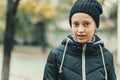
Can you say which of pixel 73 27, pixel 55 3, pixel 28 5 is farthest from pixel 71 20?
pixel 55 3

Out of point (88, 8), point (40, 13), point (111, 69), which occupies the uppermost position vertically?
point (40, 13)

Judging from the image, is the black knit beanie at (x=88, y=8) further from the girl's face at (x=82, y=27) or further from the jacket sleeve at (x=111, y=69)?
the jacket sleeve at (x=111, y=69)

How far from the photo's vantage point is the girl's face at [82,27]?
2941 millimetres

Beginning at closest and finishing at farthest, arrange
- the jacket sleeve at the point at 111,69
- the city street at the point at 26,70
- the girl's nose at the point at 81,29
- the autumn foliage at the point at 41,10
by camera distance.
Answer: the girl's nose at the point at 81,29 → the jacket sleeve at the point at 111,69 → the city street at the point at 26,70 → the autumn foliage at the point at 41,10

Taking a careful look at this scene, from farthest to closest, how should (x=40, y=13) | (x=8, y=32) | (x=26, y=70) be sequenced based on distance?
(x=40, y=13)
(x=26, y=70)
(x=8, y=32)

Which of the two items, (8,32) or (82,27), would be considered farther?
(8,32)

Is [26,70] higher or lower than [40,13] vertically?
lower

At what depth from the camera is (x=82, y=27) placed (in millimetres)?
2938

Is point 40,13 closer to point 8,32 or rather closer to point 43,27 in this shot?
point 43,27

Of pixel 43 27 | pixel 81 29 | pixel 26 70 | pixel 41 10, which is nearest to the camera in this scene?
Result: pixel 81 29

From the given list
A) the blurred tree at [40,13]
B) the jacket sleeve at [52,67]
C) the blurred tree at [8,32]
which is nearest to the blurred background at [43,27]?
the blurred tree at [40,13]

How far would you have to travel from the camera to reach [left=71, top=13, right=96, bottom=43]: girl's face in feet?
9.65

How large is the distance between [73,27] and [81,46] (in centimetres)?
14

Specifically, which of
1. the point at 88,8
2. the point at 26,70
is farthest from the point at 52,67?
the point at 26,70
